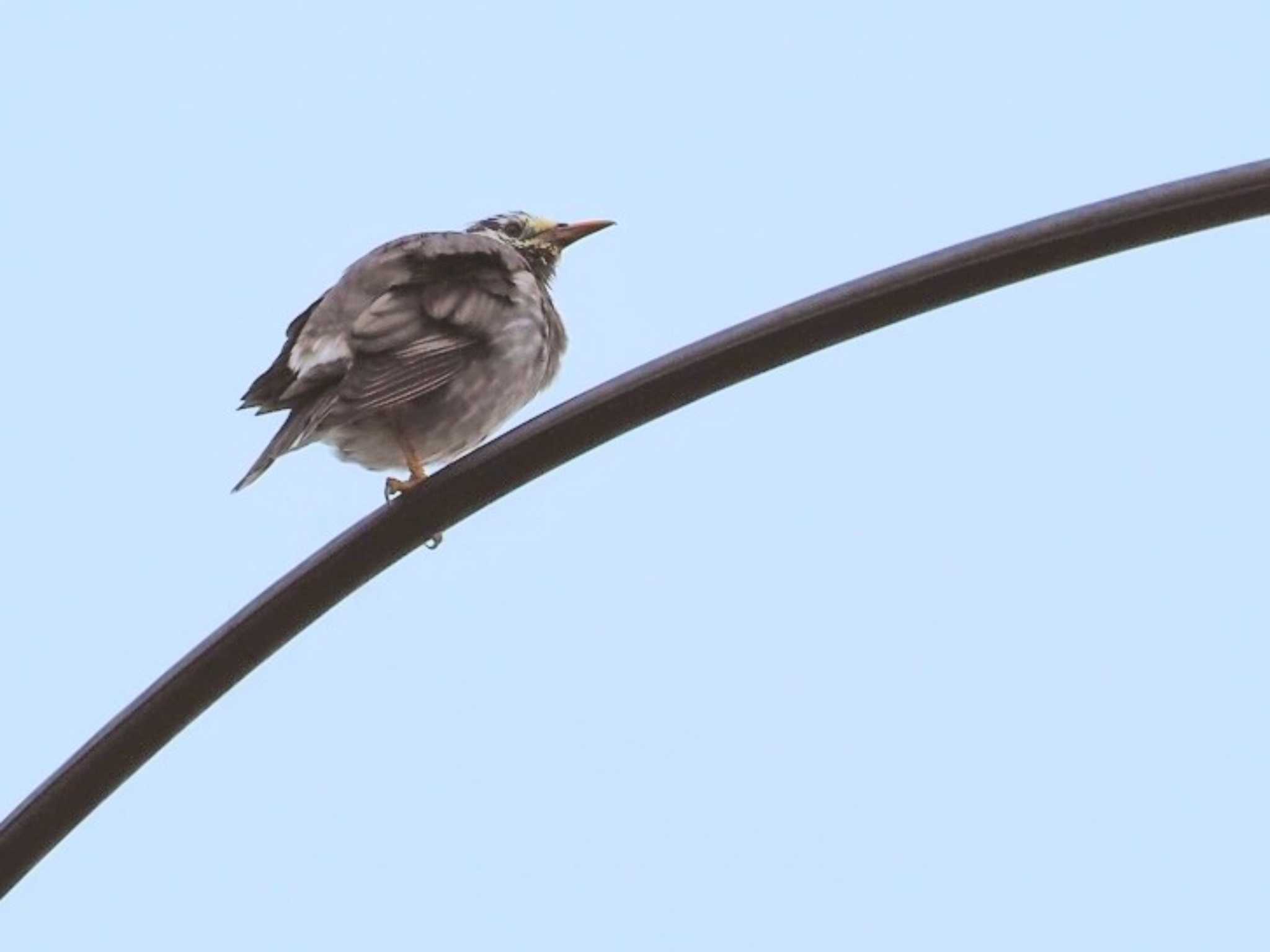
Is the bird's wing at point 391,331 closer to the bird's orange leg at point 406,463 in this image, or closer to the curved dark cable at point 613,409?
the bird's orange leg at point 406,463

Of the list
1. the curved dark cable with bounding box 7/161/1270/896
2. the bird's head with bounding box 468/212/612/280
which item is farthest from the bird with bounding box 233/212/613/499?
the curved dark cable with bounding box 7/161/1270/896

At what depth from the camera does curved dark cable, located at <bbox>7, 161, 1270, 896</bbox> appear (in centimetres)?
377

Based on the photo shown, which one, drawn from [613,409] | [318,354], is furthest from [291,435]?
[613,409]

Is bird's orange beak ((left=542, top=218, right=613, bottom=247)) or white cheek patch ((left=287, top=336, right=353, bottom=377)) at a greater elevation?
bird's orange beak ((left=542, top=218, right=613, bottom=247))

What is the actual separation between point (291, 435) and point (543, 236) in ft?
8.37

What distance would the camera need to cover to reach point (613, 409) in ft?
13.4

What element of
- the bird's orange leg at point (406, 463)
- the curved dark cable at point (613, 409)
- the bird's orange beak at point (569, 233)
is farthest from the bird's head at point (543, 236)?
the curved dark cable at point (613, 409)

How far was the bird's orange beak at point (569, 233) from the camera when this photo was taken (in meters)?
8.34

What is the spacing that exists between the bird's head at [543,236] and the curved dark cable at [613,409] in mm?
4138

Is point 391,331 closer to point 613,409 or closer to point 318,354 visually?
point 318,354

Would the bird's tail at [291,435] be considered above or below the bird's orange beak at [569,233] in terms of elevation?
below

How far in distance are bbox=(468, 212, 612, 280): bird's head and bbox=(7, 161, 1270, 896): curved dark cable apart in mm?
4138

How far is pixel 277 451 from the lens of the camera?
593cm

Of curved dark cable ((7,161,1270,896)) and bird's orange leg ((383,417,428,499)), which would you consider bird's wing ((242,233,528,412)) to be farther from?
curved dark cable ((7,161,1270,896))
